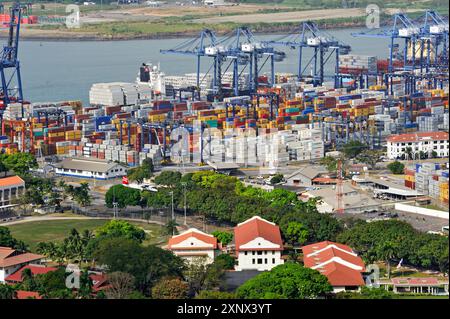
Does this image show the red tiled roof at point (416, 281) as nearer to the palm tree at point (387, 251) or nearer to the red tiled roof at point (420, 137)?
the palm tree at point (387, 251)

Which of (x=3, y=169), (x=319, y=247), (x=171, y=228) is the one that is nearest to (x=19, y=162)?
(x=3, y=169)

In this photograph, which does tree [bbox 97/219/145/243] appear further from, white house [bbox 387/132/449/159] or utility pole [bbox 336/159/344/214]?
white house [bbox 387/132/449/159]

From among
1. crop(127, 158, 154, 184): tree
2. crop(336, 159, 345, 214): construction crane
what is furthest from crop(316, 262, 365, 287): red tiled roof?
crop(127, 158, 154, 184): tree

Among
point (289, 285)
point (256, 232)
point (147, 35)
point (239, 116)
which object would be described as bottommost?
point (239, 116)

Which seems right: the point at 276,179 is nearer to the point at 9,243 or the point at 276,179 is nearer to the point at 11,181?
the point at 11,181

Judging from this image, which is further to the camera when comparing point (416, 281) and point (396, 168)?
Answer: point (396, 168)
